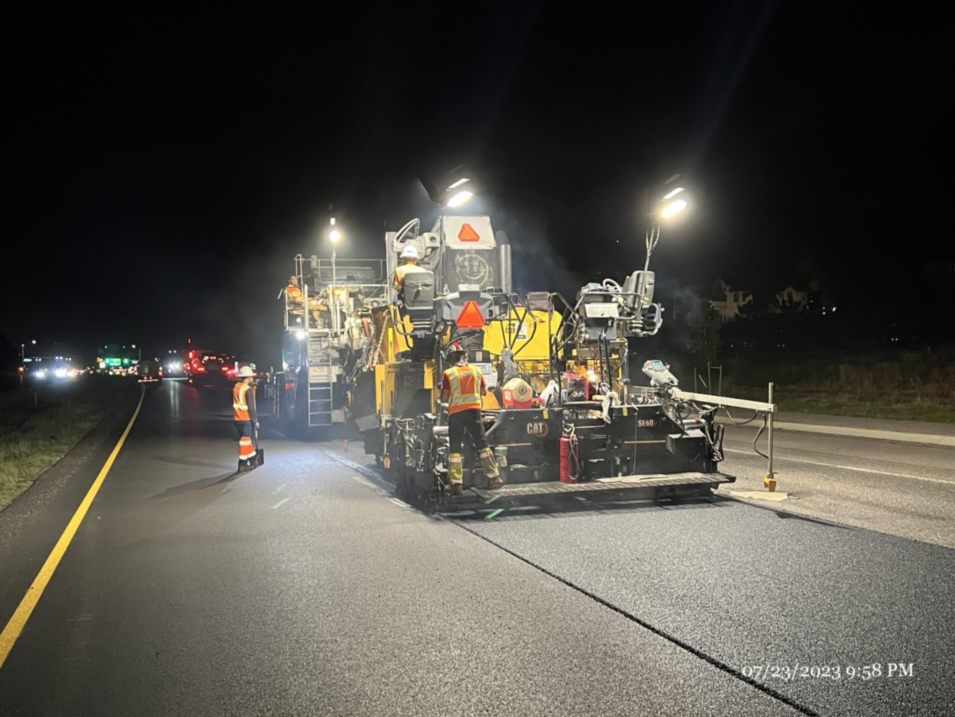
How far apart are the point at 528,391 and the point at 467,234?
2.24 meters

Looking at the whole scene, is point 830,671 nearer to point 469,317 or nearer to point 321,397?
point 469,317

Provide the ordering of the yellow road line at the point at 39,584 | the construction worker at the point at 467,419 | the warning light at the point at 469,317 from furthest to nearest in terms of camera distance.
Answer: the warning light at the point at 469,317 → the construction worker at the point at 467,419 → the yellow road line at the point at 39,584

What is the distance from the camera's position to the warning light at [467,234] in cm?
1131

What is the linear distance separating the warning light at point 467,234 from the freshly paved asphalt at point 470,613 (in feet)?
11.5

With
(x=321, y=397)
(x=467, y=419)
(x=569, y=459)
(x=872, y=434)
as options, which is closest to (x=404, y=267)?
(x=467, y=419)

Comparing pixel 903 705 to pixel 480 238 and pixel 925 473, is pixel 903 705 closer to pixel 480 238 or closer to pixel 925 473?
pixel 480 238

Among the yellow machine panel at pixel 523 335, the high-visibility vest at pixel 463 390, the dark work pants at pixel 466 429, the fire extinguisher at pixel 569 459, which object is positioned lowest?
the fire extinguisher at pixel 569 459

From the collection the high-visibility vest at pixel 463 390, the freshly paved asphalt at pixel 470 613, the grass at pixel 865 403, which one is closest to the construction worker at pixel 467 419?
the high-visibility vest at pixel 463 390

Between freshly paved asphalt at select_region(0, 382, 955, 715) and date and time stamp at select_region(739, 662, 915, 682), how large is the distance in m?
0.06

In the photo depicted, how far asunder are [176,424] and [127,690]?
2042 centimetres

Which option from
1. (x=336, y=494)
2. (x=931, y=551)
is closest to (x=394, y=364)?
(x=336, y=494)

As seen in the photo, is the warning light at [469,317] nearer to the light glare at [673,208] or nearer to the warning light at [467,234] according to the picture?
the warning light at [467,234]

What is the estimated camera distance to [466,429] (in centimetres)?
959

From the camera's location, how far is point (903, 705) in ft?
14.5
